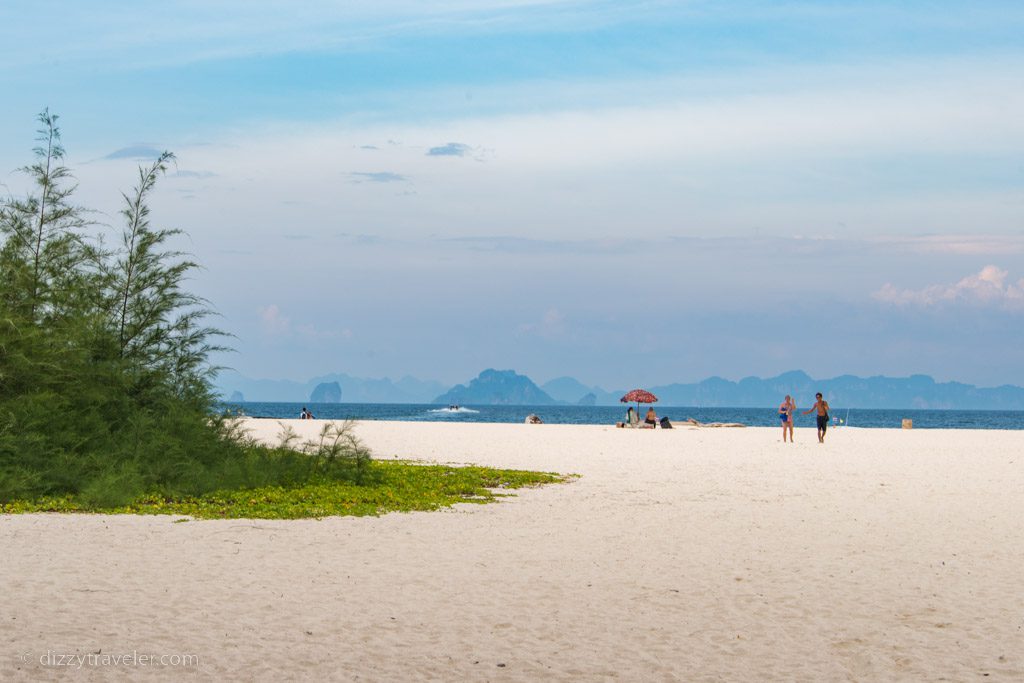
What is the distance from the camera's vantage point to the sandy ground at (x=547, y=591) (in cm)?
845

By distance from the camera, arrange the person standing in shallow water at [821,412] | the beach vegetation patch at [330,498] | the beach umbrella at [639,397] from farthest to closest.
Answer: the beach umbrella at [639,397], the person standing in shallow water at [821,412], the beach vegetation patch at [330,498]

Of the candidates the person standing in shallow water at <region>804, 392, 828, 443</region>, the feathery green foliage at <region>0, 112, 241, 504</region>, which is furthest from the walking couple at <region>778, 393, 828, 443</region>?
the feathery green foliage at <region>0, 112, 241, 504</region>

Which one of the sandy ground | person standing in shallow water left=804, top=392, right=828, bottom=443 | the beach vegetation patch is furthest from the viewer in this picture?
person standing in shallow water left=804, top=392, right=828, bottom=443

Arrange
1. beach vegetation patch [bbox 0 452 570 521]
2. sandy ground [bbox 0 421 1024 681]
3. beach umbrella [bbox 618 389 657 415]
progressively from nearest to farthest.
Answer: sandy ground [bbox 0 421 1024 681]
beach vegetation patch [bbox 0 452 570 521]
beach umbrella [bbox 618 389 657 415]

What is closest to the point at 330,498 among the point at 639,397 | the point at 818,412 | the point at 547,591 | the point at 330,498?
the point at 330,498

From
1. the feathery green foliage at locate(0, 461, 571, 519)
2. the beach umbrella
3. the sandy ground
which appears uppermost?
the beach umbrella

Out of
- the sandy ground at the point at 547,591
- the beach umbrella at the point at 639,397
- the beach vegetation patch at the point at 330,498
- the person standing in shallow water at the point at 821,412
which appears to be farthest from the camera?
the beach umbrella at the point at 639,397

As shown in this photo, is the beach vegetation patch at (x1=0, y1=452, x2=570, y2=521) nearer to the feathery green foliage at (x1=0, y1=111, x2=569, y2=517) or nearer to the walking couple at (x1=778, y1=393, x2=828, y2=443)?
the feathery green foliage at (x1=0, y1=111, x2=569, y2=517)

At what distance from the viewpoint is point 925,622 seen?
9.98 m

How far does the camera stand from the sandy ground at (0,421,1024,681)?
8.45 m

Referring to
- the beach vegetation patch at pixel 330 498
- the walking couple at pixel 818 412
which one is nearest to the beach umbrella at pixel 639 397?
the walking couple at pixel 818 412

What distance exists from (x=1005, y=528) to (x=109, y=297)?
1635 centimetres

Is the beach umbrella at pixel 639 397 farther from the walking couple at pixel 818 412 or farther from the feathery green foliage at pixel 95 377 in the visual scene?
the feathery green foliage at pixel 95 377

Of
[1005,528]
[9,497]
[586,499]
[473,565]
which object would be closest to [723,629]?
[473,565]
